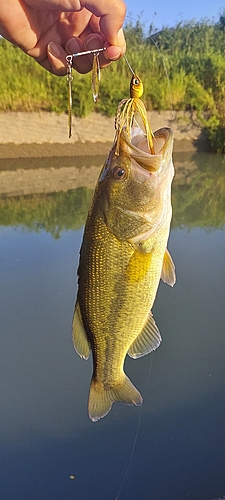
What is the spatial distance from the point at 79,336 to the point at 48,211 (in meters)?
4.30

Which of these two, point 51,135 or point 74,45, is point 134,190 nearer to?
point 74,45

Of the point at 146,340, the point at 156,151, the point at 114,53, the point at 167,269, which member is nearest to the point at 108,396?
the point at 146,340

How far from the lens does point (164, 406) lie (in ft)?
8.14

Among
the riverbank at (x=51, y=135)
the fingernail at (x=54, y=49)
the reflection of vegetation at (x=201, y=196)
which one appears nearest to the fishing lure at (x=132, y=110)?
the fingernail at (x=54, y=49)

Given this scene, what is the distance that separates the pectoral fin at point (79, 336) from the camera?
1.38 meters

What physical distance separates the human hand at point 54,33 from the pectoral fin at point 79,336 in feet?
2.50

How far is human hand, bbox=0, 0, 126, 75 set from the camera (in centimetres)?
148

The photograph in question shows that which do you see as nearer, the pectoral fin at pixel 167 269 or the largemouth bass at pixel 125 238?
the largemouth bass at pixel 125 238

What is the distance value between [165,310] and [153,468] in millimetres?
1306

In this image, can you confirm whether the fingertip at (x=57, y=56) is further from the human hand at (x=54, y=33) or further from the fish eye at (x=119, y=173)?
the fish eye at (x=119, y=173)

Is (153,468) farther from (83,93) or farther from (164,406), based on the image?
(83,93)

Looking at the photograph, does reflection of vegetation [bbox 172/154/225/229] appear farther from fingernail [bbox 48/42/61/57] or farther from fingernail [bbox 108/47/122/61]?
fingernail [bbox 108/47/122/61]

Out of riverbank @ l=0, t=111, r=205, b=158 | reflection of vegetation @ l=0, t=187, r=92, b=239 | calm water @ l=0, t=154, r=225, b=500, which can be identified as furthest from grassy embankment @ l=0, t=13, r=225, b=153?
calm water @ l=0, t=154, r=225, b=500

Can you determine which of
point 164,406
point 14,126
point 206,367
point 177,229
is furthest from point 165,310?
point 14,126
